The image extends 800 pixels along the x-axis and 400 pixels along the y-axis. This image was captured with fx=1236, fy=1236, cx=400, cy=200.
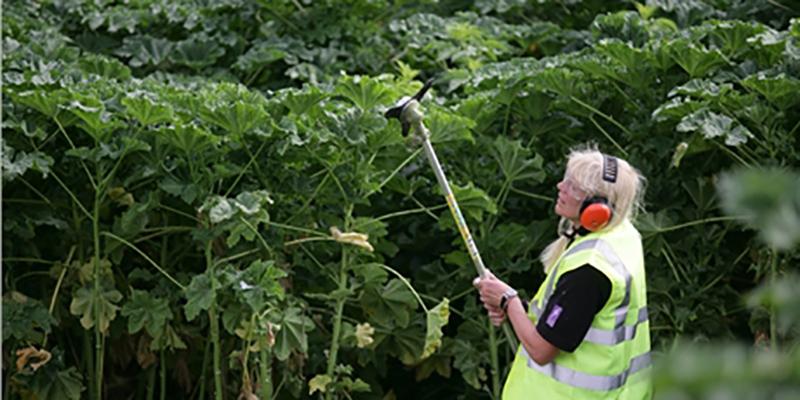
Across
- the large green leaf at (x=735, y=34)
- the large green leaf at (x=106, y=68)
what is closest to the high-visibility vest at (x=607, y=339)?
the large green leaf at (x=735, y=34)

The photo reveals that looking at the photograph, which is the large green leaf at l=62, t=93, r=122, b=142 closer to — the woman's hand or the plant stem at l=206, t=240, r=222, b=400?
the plant stem at l=206, t=240, r=222, b=400

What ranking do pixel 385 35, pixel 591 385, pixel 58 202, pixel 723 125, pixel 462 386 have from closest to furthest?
pixel 591 385, pixel 723 125, pixel 58 202, pixel 462 386, pixel 385 35

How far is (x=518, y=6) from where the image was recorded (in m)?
7.07

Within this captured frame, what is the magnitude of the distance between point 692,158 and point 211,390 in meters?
2.18

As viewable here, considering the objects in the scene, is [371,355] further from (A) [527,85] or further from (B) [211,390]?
(A) [527,85]

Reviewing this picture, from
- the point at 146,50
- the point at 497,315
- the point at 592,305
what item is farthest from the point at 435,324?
the point at 146,50

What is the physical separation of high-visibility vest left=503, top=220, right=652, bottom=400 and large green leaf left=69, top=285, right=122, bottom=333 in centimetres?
179

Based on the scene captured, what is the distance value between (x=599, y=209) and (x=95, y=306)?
2.14 m

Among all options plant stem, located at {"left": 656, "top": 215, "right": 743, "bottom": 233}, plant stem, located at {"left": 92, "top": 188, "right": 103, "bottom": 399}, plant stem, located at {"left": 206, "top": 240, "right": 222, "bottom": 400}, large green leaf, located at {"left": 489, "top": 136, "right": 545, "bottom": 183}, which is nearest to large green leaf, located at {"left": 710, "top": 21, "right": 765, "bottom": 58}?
plant stem, located at {"left": 656, "top": 215, "right": 743, "bottom": 233}

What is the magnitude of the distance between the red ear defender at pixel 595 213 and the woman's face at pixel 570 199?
0.02 metres

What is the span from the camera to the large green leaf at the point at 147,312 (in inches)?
180

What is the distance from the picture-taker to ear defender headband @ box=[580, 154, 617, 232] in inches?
135

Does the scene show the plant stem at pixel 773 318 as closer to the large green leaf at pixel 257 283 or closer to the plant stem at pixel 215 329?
the large green leaf at pixel 257 283

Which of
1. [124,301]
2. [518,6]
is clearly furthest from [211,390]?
[518,6]
